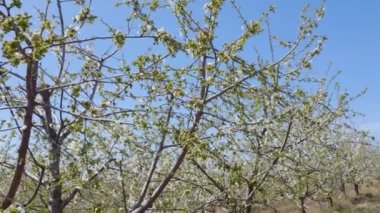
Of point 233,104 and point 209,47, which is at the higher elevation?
point 209,47

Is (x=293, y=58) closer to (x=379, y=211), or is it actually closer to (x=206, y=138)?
(x=206, y=138)

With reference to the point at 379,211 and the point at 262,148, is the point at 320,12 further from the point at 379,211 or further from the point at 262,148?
the point at 379,211

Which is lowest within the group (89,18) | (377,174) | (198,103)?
(198,103)

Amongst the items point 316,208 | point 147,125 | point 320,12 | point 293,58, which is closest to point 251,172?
point 293,58

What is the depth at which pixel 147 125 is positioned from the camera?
4.65 meters

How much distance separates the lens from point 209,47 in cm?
565

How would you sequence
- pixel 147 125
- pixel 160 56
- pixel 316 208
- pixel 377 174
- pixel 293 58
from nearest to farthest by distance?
pixel 147 125 → pixel 160 56 → pixel 293 58 → pixel 316 208 → pixel 377 174

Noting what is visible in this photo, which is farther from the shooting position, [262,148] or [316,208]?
[316,208]

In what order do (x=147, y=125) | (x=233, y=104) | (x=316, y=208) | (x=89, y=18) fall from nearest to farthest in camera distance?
(x=89, y=18), (x=147, y=125), (x=233, y=104), (x=316, y=208)

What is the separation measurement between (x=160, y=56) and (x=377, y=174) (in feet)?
149

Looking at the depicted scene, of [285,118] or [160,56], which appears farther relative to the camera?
[285,118]

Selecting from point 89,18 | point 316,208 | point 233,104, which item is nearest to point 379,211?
point 316,208

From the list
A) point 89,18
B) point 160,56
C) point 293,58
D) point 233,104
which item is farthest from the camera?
point 293,58

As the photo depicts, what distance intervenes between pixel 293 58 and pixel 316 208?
24.4 meters
